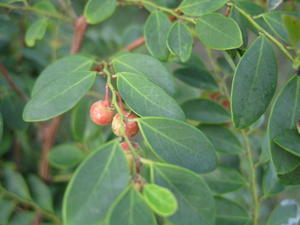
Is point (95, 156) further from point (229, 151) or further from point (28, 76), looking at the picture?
point (28, 76)

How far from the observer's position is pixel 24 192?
1193 mm

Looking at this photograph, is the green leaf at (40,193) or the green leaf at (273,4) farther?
the green leaf at (40,193)

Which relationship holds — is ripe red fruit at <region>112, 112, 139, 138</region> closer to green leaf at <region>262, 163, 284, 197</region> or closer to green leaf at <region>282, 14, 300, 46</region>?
green leaf at <region>282, 14, 300, 46</region>

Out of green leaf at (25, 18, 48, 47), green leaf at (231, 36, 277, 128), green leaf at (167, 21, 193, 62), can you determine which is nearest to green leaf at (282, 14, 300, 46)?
green leaf at (231, 36, 277, 128)

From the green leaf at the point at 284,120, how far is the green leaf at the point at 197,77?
1.16ft

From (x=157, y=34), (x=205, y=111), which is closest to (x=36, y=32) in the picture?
(x=157, y=34)

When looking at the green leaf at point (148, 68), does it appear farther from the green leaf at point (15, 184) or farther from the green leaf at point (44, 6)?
the green leaf at point (15, 184)

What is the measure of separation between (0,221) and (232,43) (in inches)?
29.8

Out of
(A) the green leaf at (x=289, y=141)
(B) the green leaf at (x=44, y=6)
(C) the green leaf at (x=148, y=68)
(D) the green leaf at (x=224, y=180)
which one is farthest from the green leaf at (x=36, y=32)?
(A) the green leaf at (x=289, y=141)

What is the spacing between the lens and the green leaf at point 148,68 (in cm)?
82

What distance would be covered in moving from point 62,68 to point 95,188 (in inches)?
16.2

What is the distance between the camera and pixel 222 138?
3.34ft

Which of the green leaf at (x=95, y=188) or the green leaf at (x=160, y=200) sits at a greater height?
the green leaf at (x=95, y=188)

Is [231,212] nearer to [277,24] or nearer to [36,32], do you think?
[277,24]
